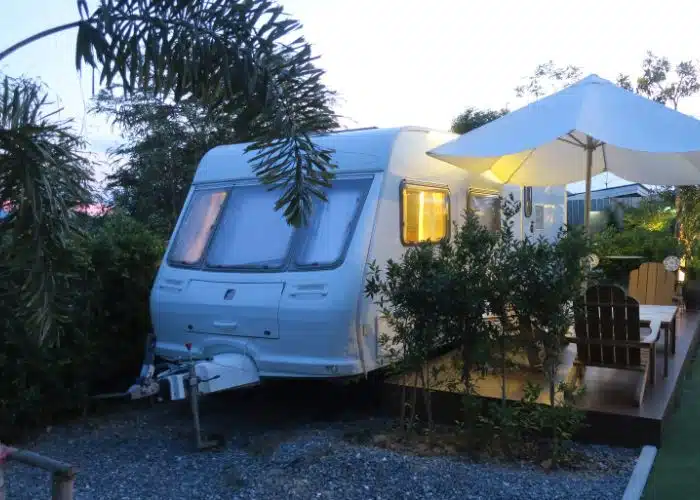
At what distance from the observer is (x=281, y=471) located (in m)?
4.48

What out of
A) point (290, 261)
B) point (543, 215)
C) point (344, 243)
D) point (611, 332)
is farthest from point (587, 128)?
point (543, 215)

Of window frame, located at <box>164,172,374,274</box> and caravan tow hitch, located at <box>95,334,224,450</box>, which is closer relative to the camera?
caravan tow hitch, located at <box>95,334,224,450</box>

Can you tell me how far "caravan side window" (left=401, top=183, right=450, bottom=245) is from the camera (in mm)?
5887

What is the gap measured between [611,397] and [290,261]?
274 cm

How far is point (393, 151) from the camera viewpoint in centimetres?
577

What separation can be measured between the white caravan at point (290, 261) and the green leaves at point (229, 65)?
55.8 inches

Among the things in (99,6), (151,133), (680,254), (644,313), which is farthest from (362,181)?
(151,133)

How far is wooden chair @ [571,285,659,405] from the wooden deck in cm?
23

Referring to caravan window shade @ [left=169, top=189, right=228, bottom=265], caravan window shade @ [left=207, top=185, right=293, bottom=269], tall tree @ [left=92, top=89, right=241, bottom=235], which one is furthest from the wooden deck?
tall tree @ [left=92, top=89, right=241, bottom=235]

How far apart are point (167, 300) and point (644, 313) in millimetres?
4612

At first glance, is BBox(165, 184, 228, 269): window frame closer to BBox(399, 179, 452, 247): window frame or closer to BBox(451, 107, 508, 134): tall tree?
BBox(399, 179, 452, 247): window frame

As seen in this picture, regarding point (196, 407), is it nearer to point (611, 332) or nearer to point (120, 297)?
point (120, 297)

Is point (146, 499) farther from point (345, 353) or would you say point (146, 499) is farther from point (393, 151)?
point (393, 151)

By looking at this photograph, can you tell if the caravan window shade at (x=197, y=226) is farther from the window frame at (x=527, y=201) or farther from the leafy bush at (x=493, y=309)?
the window frame at (x=527, y=201)
